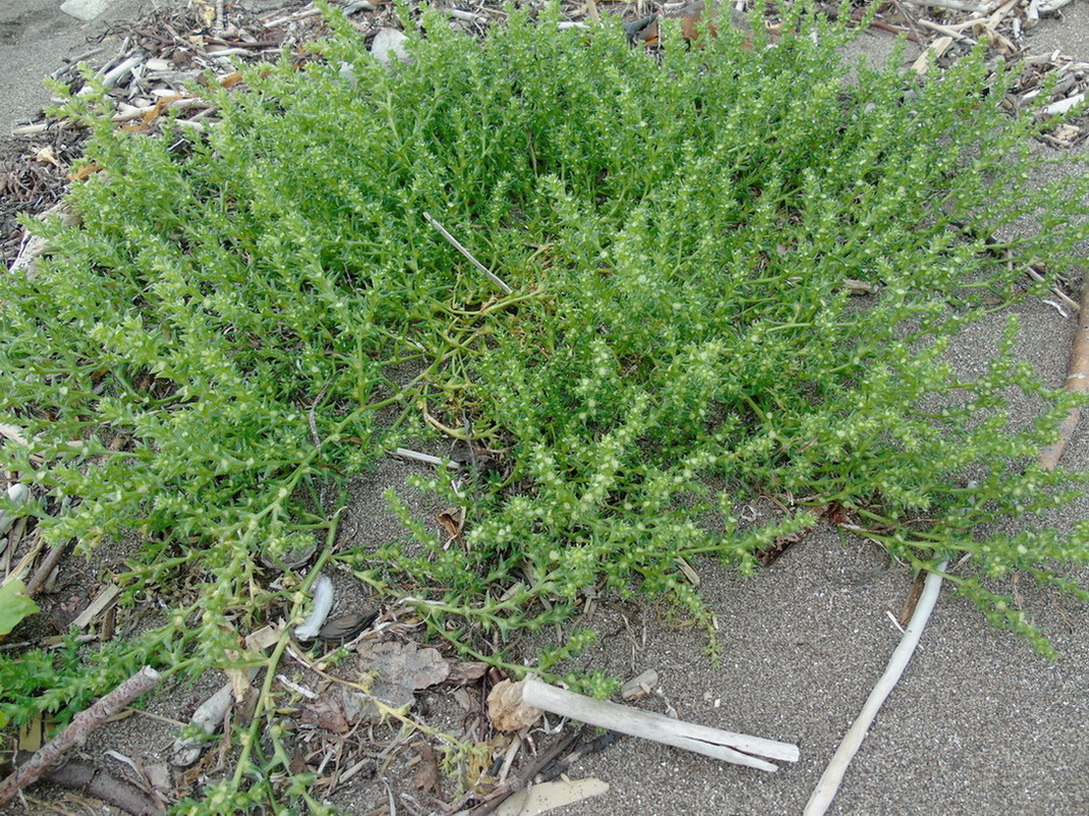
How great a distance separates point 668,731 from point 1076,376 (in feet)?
6.60

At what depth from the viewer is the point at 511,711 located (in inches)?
90.7

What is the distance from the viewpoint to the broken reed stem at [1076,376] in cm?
279

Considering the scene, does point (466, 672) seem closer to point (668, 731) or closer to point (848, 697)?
point (668, 731)

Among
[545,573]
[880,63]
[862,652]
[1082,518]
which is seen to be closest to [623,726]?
[545,573]

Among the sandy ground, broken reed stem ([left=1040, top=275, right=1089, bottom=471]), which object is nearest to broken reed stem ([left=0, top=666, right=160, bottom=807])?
the sandy ground

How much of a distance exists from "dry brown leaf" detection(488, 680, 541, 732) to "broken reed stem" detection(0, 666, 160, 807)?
3.08 feet

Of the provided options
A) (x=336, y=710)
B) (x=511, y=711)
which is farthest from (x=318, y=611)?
(x=511, y=711)

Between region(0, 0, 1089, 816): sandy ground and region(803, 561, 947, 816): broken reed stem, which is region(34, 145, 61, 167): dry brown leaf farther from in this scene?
region(803, 561, 947, 816): broken reed stem

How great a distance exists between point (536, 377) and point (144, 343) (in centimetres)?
116

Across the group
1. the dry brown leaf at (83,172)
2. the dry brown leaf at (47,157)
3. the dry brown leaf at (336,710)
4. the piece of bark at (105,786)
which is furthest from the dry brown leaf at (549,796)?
the dry brown leaf at (47,157)

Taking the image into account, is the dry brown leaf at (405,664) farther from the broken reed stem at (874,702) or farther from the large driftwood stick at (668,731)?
the broken reed stem at (874,702)

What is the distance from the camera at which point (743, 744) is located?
7.38 ft

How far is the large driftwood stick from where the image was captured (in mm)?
2238

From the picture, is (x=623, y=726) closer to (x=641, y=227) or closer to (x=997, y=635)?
(x=997, y=635)
